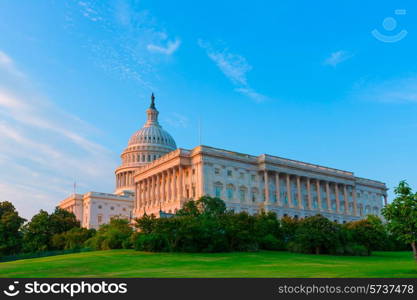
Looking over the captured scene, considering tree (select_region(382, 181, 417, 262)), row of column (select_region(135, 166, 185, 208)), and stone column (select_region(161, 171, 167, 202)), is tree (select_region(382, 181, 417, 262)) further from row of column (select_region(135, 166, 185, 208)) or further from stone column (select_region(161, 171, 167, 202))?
stone column (select_region(161, 171, 167, 202))

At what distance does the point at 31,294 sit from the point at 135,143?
137 m

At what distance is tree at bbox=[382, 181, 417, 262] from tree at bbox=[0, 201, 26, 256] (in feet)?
240

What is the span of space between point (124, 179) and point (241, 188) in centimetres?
6479

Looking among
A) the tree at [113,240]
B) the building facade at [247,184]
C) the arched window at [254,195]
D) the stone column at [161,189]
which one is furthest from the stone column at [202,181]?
the tree at [113,240]

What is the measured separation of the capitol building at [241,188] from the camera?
3659 inches

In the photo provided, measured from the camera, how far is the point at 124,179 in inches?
5901

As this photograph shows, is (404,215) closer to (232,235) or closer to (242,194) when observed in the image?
(232,235)

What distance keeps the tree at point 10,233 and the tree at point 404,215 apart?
7309 cm

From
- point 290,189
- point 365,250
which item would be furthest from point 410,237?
point 290,189

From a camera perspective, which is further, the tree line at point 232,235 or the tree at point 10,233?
the tree at point 10,233

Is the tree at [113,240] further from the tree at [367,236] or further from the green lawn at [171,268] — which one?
the tree at [367,236]

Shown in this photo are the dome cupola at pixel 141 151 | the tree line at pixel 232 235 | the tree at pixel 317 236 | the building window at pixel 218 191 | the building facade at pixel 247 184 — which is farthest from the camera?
the dome cupola at pixel 141 151

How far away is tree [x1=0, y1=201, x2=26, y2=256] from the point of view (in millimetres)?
82325

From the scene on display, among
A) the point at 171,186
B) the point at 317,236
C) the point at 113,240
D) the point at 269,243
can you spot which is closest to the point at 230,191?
the point at 171,186
